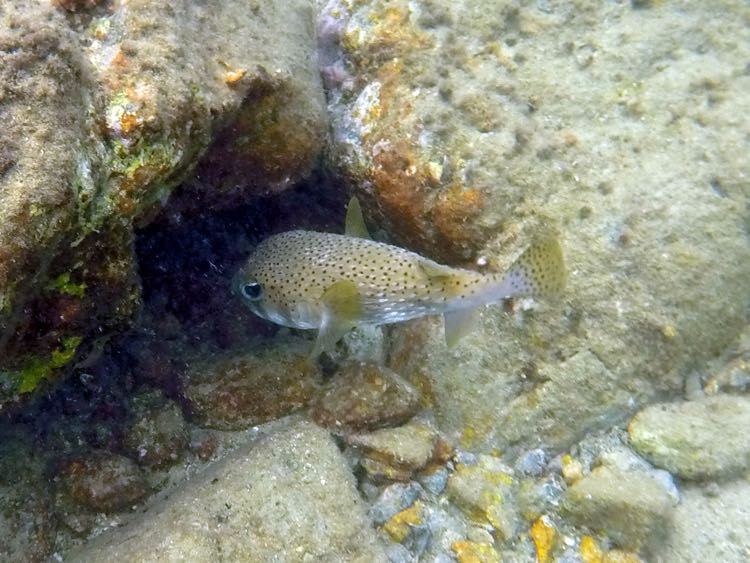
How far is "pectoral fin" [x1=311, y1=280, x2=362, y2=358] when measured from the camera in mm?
3664

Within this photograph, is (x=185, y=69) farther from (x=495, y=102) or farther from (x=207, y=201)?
(x=495, y=102)

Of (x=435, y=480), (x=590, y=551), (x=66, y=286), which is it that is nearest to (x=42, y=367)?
(x=66, y=286)

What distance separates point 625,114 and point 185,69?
341 centimetres

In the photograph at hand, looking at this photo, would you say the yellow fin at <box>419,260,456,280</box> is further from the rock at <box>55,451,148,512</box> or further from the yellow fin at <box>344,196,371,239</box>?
the rock at <box>55,451,148,512</box>

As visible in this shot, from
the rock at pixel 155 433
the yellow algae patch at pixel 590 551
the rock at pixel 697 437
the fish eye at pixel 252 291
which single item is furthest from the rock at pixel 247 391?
the rock at pixel 697 437

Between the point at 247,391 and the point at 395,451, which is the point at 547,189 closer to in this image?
the point at 395,451

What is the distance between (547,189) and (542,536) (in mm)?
2515

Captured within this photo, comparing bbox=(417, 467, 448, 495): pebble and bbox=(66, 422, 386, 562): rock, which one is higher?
bbox=(66, 422, 386, 562): rock

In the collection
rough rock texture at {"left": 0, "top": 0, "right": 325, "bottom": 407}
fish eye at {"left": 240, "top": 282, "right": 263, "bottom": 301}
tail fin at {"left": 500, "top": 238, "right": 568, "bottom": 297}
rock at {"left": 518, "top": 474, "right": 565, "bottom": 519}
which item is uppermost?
rough rock texture at {"left": 0, "top": 0, "right": 325, "bottom": 407}

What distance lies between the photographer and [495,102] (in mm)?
4391

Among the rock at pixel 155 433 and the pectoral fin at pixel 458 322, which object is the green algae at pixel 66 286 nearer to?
the rock at pixel 155 433

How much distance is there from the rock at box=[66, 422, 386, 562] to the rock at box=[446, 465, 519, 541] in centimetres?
76

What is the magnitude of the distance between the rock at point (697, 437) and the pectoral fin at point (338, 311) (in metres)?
2.31

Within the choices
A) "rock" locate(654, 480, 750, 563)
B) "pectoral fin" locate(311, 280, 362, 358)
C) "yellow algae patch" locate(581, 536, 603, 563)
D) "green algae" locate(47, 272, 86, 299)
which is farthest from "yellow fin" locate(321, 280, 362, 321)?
"rock" locate(654, 480, 750, 563)
